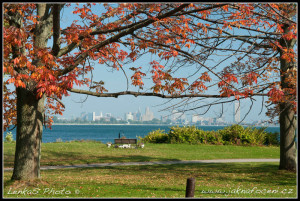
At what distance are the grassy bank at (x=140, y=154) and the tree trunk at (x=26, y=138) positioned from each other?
5.70 meters

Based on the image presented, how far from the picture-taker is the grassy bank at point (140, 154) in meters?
16.6

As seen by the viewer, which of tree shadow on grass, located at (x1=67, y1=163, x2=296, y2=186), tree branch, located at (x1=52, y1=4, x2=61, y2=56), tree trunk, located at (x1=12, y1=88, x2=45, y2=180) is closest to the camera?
tree branch, located at (x1=52, y1=4, x2=61, y2=56)

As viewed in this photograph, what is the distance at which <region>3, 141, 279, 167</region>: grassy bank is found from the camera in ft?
54.5

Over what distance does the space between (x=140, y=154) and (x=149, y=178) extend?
747cm

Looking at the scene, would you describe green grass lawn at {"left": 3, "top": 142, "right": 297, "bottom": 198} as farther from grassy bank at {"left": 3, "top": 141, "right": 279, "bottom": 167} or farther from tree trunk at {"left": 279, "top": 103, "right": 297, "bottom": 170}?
tree trunk at {"left": 279, "top": 103, "right": 297, "bottom": 170}

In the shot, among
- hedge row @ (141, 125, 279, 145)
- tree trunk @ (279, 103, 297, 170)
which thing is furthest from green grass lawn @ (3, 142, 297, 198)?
hedge row @ (141, 125, 279, 145)

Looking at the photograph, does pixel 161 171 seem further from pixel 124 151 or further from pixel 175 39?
pixel 124 151

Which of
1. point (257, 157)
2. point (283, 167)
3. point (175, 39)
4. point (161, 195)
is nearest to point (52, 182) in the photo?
point (161, 195)

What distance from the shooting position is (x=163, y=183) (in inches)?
415

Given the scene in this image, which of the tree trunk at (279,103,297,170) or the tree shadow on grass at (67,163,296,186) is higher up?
Result: the tree trunk at (279,103,297,170)

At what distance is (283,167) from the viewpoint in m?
13.5

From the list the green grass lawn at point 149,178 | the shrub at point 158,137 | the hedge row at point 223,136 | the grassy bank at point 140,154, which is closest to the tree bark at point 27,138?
the green grass lawn at point 149,178

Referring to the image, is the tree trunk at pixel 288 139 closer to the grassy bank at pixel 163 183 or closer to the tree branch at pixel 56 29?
the grassy bank at pixel 163 183

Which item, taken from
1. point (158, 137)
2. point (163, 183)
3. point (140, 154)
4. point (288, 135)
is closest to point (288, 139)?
point (288, 135)
